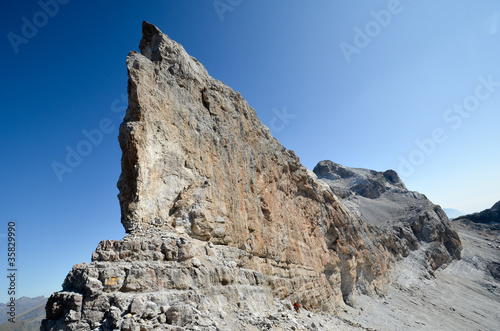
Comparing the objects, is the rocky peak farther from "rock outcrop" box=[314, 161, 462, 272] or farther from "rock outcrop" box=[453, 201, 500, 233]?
"rock outcrop" box=[453, 201, 500, 233]

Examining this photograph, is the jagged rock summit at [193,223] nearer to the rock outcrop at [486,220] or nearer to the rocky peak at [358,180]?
the rocky peak at [358,180]

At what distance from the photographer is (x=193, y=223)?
13906 millimetres

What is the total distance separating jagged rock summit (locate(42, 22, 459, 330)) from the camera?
27.9ft

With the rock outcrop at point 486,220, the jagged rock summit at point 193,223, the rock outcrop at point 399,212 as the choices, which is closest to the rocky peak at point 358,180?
the rock outcrop at point 399,212

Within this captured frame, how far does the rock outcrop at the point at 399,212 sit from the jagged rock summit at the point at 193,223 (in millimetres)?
36195

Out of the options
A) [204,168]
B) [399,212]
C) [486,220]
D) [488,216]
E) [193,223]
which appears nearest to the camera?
[193,223]

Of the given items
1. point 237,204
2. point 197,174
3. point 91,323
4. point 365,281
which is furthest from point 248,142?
point 365,281

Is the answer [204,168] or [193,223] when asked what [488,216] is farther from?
[193,223]

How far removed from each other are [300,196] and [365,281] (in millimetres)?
19889

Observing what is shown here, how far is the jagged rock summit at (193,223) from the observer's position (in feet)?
27.9

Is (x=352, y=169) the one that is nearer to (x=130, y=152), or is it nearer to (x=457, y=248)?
(x=457, y=248)

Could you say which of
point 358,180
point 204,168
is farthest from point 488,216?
point 204,168

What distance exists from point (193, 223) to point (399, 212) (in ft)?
248

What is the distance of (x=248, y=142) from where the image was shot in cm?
2284
